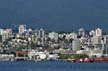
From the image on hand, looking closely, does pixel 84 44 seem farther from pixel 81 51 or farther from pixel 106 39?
pixel 81 51

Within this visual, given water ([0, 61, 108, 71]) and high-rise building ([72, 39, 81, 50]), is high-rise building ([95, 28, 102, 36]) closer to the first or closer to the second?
high-rise building ([72, 39, 81, 50])

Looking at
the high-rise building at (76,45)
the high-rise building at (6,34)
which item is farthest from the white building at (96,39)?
the high-rise building at (6,34)

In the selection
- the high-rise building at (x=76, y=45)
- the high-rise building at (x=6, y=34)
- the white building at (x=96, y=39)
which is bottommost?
the high-rise building at (x=76, y=45)

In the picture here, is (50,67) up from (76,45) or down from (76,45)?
down

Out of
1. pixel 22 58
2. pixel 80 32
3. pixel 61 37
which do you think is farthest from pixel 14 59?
pixel 80 32

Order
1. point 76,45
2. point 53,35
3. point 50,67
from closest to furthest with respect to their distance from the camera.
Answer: point 50,67
point 76,45
point 53,35

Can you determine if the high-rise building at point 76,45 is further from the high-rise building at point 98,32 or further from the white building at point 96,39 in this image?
the high-rise building at point 98,32

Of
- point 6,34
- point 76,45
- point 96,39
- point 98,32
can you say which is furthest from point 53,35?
point 76,45

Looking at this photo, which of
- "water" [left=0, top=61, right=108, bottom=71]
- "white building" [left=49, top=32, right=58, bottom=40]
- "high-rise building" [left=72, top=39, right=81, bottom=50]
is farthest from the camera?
"white building" [left=49, top=32, right=58, bottom=40]

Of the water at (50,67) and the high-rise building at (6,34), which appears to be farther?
the high-rise building at (6,34)

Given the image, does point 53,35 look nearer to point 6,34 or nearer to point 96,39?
point 6,34

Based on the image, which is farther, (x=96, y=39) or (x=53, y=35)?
(x=53, y=35)

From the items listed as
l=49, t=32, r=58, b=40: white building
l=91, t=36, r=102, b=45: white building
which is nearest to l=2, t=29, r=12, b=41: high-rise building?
l=49, t=32, r=58, b=40: white building
